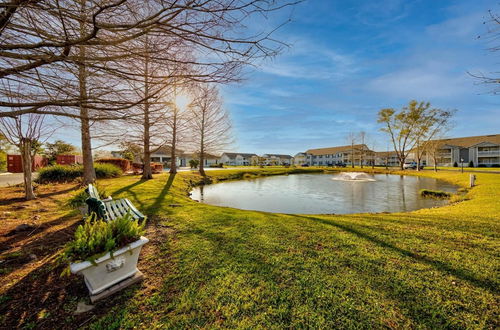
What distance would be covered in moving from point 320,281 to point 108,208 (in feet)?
15.2

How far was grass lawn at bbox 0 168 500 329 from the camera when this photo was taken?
1958 millimetres

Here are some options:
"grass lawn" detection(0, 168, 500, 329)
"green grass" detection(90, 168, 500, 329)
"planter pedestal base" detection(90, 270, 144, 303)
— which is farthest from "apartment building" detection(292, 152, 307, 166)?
"planter pedestal base" detection(90, 270, 144, 303)

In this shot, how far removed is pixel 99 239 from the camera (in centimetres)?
225

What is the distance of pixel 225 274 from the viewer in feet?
8.87

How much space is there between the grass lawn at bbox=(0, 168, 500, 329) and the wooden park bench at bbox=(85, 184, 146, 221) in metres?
0.67

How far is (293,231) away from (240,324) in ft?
9.09

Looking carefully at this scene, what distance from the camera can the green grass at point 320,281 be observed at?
1.95 meters

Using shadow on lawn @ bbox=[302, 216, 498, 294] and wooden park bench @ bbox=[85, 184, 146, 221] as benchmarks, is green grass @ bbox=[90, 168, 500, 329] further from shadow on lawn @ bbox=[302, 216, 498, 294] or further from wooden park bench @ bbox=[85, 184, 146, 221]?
wooden park bench @ bbox=[85, 184, 146, 221]

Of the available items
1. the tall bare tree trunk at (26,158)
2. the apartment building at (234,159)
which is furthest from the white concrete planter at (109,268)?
the apartment building at (234,159)

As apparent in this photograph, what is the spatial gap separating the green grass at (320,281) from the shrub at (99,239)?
2.04ft

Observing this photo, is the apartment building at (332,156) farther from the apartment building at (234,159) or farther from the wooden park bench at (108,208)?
the wooden park bench at (108,208)

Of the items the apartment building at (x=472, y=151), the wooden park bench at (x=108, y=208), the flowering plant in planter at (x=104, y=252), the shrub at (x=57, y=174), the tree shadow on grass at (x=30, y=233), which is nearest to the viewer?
the flowering plant in planter at (x=104, y=252)

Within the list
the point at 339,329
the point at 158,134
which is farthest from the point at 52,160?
the point at 339,329

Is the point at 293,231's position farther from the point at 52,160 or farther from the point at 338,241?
the point at 52,160
